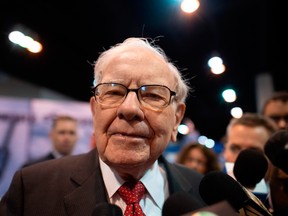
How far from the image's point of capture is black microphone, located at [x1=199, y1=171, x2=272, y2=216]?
86 centimetres

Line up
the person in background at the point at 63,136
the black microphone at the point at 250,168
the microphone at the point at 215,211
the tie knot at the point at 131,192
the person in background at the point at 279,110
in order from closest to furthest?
the microphone at the point at 215,211 → the black microphone at the point at 250,168 → the tie knot at the point at 131,192 → the person in background at the point at 279,110 → the person in background at the point at 63,136

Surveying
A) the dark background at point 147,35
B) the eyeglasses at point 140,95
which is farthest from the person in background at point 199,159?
the eyeglasses at point 140,95

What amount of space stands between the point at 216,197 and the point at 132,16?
9.68 ft

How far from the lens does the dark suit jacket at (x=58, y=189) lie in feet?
4.31

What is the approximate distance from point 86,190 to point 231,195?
0.68 m

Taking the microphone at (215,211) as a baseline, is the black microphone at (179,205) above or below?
below

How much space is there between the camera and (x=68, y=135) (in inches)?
155

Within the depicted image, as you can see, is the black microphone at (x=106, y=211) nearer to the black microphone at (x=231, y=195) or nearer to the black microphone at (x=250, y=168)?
A: the black microphone at (x=231, y=195)

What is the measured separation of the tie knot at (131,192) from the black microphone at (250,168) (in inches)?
17.9

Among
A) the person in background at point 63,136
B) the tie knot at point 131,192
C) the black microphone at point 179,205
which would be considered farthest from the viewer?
the person in background at point 63,136

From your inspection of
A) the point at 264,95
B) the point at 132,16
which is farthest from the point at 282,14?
the point at 264,95

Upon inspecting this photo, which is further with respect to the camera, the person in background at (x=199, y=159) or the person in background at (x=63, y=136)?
the person in background at (x=63, y=136)

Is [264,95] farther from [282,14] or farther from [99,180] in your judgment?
[99,180]

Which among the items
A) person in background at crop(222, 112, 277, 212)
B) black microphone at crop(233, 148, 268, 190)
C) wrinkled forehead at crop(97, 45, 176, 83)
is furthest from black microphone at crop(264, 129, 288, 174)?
person in background at crop(222, 112, 277, 212)
